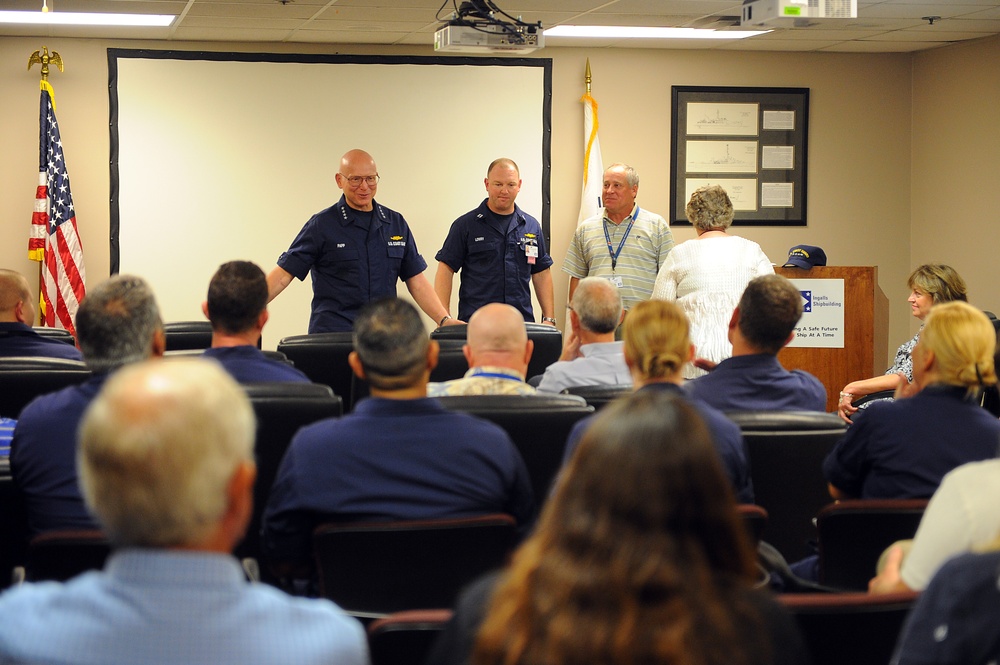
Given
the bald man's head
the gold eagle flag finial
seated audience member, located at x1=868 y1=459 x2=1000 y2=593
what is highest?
the gold eagle flag finial

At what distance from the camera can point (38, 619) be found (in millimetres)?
1223

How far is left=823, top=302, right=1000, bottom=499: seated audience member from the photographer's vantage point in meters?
2.64

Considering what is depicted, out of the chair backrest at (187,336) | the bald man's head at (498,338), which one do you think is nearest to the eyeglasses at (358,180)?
the chair backrest at (187,336)

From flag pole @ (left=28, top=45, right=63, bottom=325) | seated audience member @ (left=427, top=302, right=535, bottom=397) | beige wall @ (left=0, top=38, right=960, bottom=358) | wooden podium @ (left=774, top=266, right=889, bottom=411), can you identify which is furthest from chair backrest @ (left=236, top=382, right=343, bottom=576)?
beige wall @ (left=0, top=38, right=960, bottom=358)

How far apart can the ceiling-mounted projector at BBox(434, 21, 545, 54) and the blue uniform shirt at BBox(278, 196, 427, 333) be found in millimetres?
1191

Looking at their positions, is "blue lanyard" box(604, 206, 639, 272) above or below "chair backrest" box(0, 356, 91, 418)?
above

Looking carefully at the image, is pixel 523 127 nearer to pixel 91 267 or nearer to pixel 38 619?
pixel 91 267

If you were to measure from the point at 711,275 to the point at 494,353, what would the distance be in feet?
6.95

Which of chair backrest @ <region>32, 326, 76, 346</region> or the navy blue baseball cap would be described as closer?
chair backrest @ <region>32, 326, 76, 346</region>

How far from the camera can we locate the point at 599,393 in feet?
10.5

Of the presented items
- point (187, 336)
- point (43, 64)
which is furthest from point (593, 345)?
point (43, 64)

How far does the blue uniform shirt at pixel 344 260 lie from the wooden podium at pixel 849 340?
238cm

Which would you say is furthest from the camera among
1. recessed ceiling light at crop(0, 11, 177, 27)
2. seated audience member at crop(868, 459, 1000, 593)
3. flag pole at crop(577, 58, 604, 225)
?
flag pole at crop(577, 58, 604, 225)

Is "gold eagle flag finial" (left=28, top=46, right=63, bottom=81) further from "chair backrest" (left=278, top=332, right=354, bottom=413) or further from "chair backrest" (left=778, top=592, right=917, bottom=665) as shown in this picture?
"chair backrest" (left=778, top=592, right=917, bottom=665)
